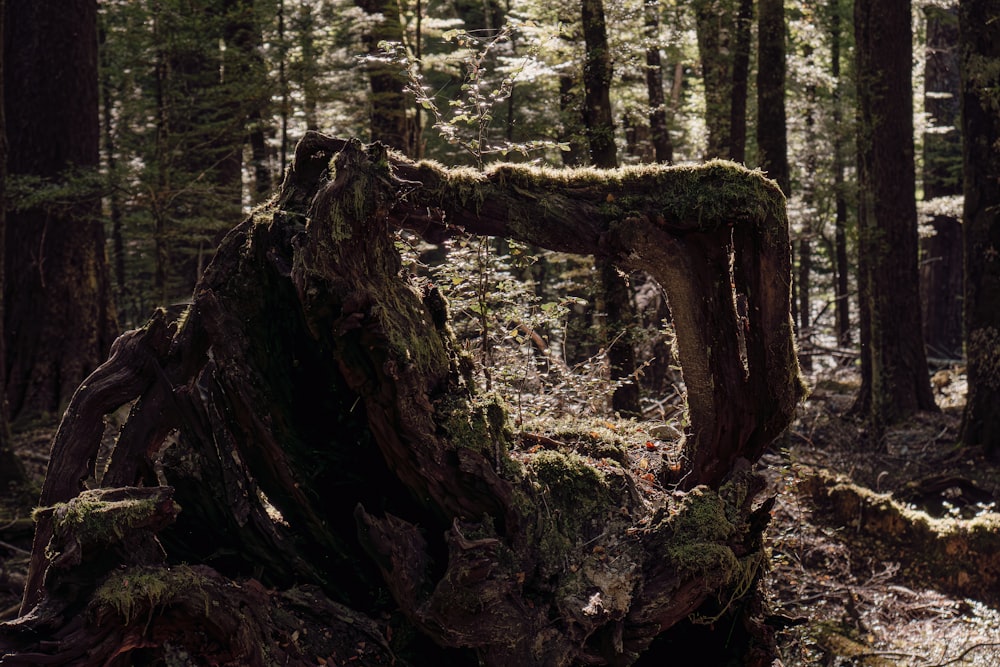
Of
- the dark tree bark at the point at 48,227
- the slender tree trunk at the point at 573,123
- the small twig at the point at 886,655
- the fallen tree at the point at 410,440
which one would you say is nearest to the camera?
the fallen tree at the point at 410,440

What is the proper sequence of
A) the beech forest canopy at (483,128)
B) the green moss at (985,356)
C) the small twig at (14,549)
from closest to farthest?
the small twig at (14,549), the beech forest canopy at (483,128), the green moss at (985,356)

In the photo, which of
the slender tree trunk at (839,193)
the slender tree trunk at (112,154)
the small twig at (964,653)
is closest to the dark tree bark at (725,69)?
the slender tree trunk at (839,193)

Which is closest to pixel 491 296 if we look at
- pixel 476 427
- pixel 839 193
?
pixel 476 427

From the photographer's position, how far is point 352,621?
4.65 meters

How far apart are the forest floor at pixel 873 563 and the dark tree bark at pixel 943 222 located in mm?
11413

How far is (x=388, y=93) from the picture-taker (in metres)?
12.4

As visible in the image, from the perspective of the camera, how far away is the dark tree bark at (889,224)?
1314 cm

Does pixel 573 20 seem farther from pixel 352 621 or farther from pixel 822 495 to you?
pixel 352 621

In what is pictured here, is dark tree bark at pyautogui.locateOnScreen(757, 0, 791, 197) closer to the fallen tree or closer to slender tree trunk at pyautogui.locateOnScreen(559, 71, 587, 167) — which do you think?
slender tree trunk at pyautogui.locateOnScreen(559, 71, 587, 167)

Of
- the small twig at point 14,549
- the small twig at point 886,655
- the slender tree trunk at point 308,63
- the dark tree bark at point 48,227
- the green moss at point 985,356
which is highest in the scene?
the slender tree trunk at point 308,63

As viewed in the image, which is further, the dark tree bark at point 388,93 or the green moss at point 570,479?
the dark tree bark at point 388,93

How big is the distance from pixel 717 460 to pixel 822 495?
4.52m

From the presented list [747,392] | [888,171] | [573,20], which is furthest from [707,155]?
[747,392]

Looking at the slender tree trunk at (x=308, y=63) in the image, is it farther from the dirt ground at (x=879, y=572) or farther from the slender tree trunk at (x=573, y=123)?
the dirt ground at (x=879, y=572)
